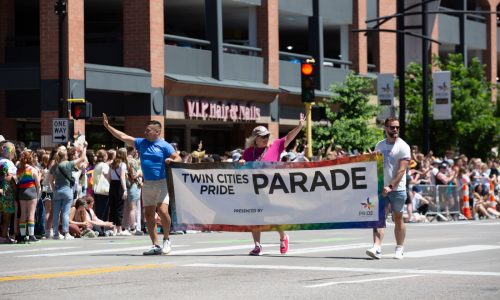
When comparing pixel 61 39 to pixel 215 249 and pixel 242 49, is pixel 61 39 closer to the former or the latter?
→ pixel 215 249

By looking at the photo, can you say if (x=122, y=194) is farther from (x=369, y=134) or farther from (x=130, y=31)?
(x=369, y=134)

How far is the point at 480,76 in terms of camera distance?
174ft

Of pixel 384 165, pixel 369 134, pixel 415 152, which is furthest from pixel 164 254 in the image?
pixel 369 134

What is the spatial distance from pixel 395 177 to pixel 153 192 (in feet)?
11.2

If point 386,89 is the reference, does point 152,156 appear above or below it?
below

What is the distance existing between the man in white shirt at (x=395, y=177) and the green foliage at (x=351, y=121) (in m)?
26.7

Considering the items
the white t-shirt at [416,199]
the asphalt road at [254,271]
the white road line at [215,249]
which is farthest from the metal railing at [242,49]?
the white road line at [215,249]

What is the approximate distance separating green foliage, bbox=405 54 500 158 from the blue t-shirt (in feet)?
114

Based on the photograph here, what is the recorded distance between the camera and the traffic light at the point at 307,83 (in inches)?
1109

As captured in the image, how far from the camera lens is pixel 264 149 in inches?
665

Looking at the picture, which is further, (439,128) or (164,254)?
(439,128)

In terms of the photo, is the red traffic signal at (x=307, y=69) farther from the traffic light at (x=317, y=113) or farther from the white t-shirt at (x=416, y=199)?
the white t-shirt at (x=416, y=199)

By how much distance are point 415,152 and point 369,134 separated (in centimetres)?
919

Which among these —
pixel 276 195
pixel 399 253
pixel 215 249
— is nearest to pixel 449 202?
pixel 215 249
